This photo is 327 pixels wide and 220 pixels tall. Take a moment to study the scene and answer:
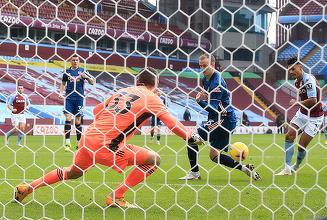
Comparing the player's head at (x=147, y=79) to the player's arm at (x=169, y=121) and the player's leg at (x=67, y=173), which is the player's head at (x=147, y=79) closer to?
the player's arm at (x=169, y=121)

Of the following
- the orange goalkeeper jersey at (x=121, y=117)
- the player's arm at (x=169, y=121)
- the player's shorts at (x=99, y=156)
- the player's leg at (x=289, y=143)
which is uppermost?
the player's arm at (x=169, y=121)

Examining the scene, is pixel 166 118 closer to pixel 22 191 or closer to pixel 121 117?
pixel 121 117

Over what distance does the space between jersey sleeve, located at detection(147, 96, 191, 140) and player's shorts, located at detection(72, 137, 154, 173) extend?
0.47 meters

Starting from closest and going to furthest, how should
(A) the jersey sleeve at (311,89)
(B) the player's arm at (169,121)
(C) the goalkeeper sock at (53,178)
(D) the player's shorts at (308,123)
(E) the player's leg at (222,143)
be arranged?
1. (B) the player's arm at (169,121)
2. (C) the goalkeeper sock at (53,178)
3. (A) the jersey sleeve at (311,89)
4. (E) the player's leg at (222,143)
5. (D) the player's shorts at (308,123)

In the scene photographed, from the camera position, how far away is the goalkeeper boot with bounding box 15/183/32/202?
5.23 meters

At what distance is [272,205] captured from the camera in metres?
5.42

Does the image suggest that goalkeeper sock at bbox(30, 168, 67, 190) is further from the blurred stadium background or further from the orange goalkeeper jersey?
the blurred stadium background

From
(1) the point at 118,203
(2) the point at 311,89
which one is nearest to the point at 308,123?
(2) the point at 311,89

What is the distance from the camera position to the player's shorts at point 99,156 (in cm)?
500

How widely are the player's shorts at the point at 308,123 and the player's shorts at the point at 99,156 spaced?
130 inches

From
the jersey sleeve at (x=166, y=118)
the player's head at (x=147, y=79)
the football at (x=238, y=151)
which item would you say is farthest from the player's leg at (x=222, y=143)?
the jersey sleeve at (x=166, y=118)

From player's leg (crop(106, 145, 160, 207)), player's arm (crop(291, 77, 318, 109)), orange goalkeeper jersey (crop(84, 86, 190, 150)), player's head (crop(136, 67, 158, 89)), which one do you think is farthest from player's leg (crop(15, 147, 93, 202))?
player's arm (crop(291, 77, 318, 109))

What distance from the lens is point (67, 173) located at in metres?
5.14

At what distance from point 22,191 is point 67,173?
449 millimetres
